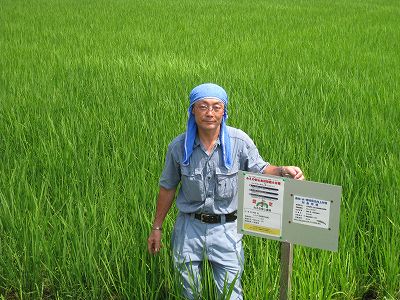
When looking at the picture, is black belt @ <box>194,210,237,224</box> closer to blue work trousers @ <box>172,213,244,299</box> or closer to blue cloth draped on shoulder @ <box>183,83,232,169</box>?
blue work trousers @ <box>172,213,244,299</box>

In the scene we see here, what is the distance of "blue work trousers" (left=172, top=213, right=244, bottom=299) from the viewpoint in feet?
5.05

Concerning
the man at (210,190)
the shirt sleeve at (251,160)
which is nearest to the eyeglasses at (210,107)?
the man at (210,190)

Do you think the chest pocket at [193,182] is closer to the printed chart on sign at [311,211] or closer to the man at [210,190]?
the man at [210,190]

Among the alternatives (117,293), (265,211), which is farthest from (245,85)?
(265,211)

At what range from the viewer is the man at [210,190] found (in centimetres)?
153

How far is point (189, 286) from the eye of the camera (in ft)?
5.13

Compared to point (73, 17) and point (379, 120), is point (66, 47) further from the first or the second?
point (379, 120)

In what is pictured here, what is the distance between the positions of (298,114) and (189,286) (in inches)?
75.5

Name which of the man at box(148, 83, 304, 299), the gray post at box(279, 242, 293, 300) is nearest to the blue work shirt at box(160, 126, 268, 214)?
the man at box(148, 83, 304, 299)

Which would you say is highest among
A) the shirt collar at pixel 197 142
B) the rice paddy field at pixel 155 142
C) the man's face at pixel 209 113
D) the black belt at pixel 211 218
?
the man's face at pixel 209 113

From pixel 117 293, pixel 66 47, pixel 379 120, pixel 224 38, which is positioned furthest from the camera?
pixel 224 38

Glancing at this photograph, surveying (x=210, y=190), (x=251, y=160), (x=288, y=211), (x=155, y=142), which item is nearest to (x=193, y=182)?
(x=210, y=190)

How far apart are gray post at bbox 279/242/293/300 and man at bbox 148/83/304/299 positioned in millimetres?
155

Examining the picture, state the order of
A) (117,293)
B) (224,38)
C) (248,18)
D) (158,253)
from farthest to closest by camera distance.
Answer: (248,18) → (224,38) → (117,293) → (158,253)
